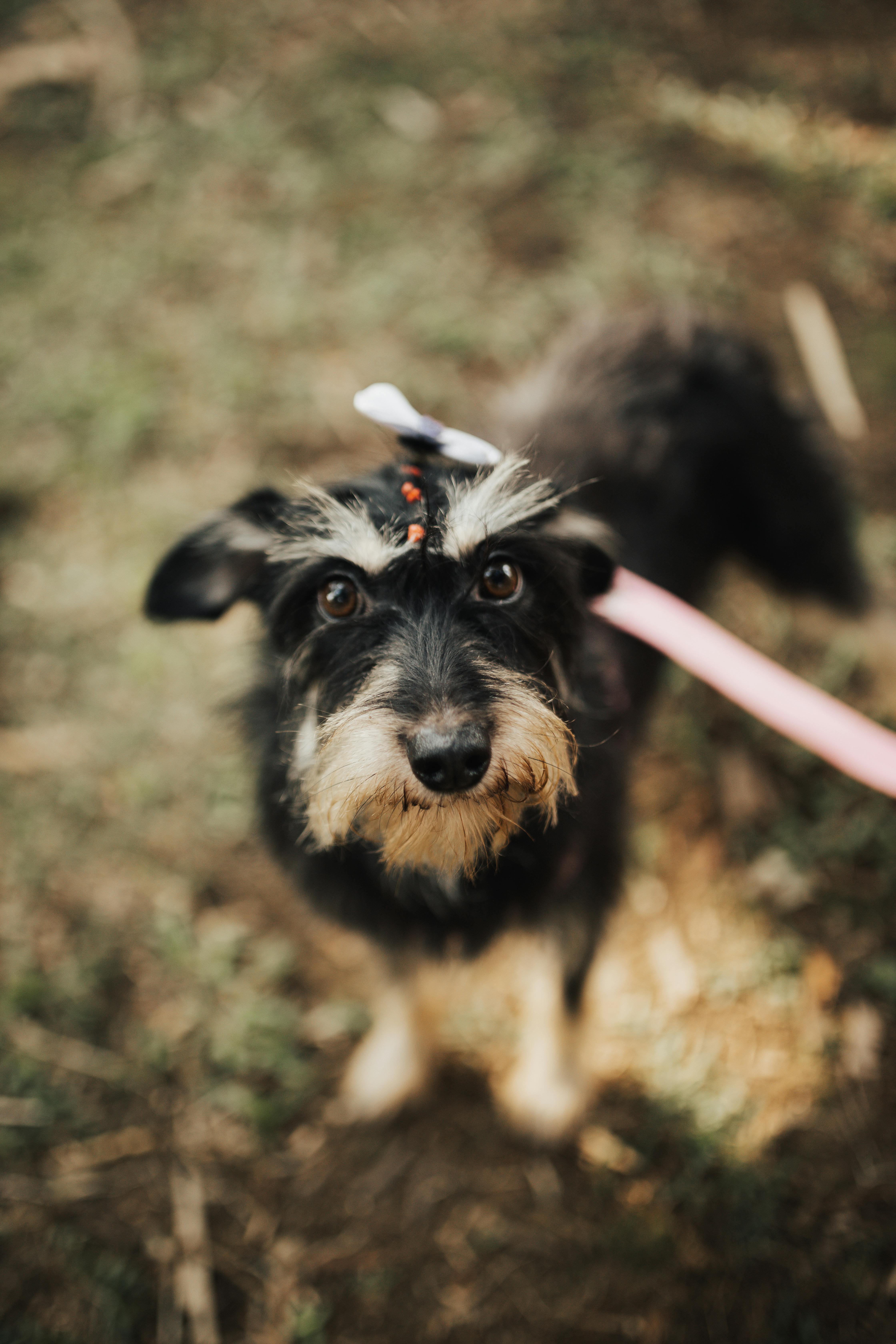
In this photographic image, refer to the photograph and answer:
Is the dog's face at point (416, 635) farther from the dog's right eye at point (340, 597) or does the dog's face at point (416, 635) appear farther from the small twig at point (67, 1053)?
the small twig at point (67, 1053)

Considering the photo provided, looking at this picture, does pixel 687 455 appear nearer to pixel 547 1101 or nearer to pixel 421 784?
pixel 421 784

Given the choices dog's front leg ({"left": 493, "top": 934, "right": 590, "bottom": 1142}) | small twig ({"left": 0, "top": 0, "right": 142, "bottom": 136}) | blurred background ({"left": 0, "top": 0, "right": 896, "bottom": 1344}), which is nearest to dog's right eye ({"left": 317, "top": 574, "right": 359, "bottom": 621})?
blurred background ({"left": 0, "top": 0, "right": 896, "bottom": 1344})

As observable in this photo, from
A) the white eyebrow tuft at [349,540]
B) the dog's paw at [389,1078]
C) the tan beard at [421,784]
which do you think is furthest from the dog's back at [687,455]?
the dog's paw at [389,1078]

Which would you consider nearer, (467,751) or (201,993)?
(467,751)

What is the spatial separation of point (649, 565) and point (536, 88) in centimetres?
534

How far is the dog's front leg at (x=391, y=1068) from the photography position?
275 cm

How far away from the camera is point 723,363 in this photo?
3.22 m

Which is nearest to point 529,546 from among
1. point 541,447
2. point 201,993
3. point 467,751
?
point 467,751

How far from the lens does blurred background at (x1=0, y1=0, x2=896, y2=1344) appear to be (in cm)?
257

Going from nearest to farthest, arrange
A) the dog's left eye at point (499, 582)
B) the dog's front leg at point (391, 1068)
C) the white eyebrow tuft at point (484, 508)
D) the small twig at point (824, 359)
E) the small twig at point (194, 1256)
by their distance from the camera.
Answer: the white eyebrow tuft at point (484, 508)
the dog's left eye at point (499, 582)
the small twig at point (194, 1256)
the dog's front leg at point (391, 1068)
the small twig at point (824, 359)

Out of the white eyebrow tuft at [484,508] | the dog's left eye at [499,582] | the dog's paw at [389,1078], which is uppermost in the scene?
the white eyebrow tuft at [484,508]

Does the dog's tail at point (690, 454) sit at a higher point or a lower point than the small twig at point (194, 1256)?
higher

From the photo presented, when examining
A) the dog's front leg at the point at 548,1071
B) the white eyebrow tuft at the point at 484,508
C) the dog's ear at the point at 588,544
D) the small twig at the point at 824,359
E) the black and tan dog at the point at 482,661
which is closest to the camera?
the black and tan dog at the point at 482,661

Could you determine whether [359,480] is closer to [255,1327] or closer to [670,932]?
[670,932]
